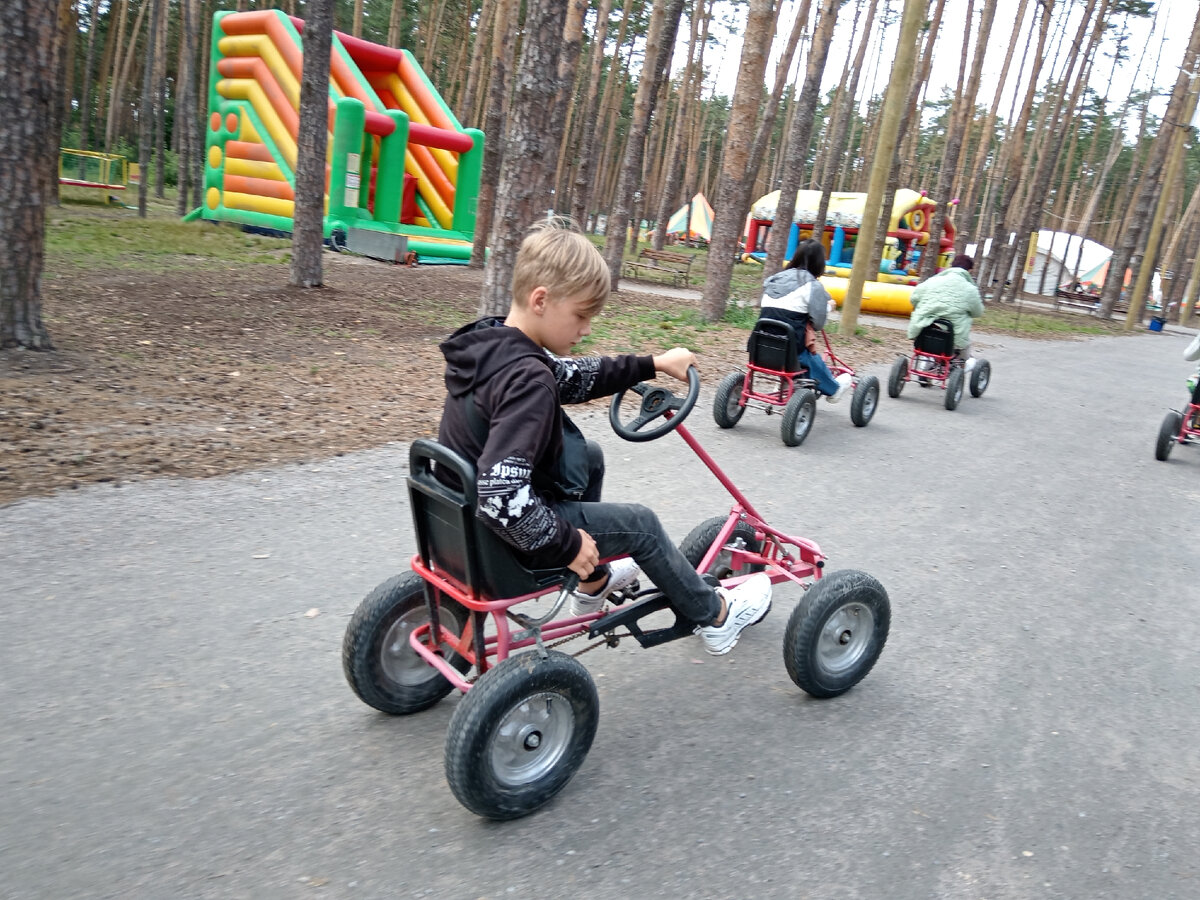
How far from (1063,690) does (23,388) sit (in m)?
6.38

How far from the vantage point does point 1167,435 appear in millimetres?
8203

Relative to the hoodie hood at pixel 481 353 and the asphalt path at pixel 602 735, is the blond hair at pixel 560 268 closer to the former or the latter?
the hoodie hood at pixel 481 353

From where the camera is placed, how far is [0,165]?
636cm

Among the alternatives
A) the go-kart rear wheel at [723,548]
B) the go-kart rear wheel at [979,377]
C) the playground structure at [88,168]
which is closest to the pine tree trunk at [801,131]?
the go-kart rear wheel at [979,377]

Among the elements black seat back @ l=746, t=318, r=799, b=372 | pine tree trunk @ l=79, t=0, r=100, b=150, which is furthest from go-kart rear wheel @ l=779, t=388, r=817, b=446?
pine tree trunk @ l=79, t=0, r=100, b=150

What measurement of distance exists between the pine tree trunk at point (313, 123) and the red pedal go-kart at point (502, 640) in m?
9.91

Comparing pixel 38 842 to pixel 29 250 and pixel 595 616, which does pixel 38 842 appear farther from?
pixel 29 250

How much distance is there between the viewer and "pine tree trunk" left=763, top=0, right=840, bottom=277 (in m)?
15.3

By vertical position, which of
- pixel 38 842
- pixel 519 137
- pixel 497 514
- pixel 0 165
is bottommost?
pixel 38 842

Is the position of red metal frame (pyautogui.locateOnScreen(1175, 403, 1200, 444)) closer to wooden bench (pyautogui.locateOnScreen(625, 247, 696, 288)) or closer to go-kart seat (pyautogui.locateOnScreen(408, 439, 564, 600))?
go-kart seat (pyautogui.locateOnScreen(408, 439, 564, 600))

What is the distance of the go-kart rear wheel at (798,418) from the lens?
7.23 meters

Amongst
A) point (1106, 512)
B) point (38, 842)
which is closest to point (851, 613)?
point (38, 842)

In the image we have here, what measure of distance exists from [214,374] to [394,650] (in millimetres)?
5190

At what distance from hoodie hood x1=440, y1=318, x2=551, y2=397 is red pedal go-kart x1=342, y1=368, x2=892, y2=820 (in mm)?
204
